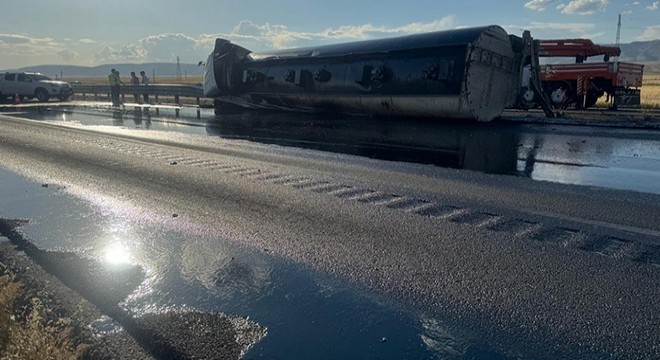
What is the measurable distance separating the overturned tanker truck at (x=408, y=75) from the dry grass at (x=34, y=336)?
439 inches

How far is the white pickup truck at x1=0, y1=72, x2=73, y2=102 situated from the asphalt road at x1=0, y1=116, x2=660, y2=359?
26.0m

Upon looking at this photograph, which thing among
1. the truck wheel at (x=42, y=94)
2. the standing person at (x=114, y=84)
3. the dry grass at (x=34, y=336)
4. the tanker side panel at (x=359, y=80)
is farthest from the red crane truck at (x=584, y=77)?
the truck wheel at (x=42, y=94)

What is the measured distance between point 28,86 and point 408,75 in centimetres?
2784

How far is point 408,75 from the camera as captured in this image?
43.0 ft

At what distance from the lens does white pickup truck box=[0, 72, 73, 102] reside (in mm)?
30625

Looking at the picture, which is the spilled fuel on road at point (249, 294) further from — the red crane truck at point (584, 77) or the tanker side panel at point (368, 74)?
the red crane truck at point (584, 77)

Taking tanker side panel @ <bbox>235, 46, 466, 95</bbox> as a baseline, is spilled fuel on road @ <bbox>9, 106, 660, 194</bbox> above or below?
below

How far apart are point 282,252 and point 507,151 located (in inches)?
243

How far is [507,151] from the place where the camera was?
28.9 feet

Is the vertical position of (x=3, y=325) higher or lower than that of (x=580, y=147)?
lower

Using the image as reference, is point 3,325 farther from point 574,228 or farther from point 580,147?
point 580,147

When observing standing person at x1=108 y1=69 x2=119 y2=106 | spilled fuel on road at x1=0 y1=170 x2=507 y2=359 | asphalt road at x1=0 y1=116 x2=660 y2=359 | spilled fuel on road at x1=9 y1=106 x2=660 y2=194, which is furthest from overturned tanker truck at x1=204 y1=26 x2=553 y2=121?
standing person at x1=108 y1=69 x2=119 y2=106

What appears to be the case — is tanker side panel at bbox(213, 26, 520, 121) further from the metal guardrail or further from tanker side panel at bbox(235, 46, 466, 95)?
the metal guardrail

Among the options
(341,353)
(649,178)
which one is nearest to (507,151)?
(649,178)
